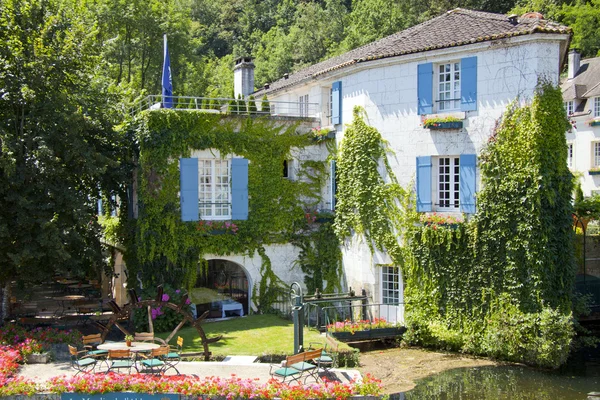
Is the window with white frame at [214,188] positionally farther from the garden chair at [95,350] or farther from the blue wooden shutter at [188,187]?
the garden chair at [95,350]

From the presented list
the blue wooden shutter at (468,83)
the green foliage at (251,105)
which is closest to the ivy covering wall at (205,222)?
the green foliage at (251,105)

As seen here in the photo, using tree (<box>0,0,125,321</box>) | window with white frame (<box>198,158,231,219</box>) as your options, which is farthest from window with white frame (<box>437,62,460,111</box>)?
tree (<box>0,0,125,321</box>)

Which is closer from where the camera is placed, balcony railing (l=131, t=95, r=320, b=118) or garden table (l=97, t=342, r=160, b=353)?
garden table (l=97, t=342, r=160, b=353)

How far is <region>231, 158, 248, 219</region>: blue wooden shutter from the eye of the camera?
21766mm

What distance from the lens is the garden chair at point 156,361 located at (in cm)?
1450

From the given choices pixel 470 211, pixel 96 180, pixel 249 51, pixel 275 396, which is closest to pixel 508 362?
pixel 470 211

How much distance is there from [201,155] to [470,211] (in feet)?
29.8

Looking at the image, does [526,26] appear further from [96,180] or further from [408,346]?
[96,180]

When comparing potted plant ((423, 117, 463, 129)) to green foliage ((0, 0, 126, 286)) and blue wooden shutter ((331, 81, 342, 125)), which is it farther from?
green foliage ((0, 0, 126, 286))

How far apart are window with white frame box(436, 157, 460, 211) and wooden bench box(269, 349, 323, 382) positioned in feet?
24.7

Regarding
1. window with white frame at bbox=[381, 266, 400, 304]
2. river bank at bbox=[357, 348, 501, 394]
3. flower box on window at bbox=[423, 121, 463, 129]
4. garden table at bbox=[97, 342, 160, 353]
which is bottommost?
river bank at bbox=[357, 348, 501, 394]

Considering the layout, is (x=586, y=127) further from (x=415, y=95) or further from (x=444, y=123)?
(x=444, y=123)

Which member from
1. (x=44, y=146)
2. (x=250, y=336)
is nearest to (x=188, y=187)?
(x=44, y=146)

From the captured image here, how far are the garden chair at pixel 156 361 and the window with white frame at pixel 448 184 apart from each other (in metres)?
9.66
